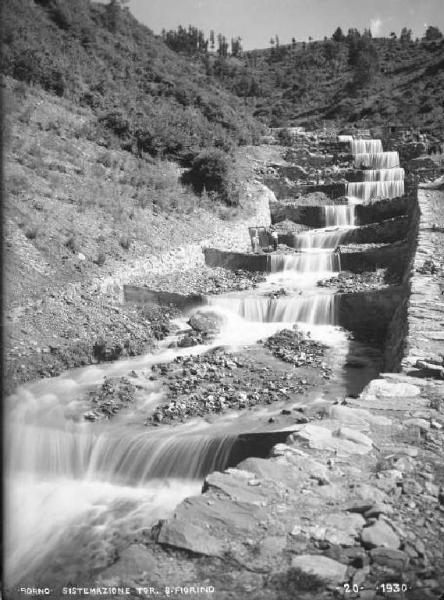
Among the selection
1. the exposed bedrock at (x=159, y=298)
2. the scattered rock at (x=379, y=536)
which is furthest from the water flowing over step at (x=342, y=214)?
the scattered rock at (x=379, y=536)

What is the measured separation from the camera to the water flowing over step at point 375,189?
23031 mm

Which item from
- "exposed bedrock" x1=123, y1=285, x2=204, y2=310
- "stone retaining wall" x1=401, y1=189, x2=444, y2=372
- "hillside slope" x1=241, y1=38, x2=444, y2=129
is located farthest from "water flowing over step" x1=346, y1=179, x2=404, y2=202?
"exposed bedrock" x1=123, y1=285, x2=204, y2=310

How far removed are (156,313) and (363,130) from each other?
2414 cm

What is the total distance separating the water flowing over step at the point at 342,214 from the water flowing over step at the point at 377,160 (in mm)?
6188

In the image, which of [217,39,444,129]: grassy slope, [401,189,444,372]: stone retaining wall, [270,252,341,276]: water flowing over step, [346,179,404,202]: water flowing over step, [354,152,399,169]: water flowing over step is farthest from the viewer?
[217,39,444,129]: grassy slope

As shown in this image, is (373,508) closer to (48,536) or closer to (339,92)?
(48,536)

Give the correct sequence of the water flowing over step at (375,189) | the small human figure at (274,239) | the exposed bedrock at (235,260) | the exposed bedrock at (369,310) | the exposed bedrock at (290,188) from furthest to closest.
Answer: the exposed bedrock at (290,188) < the water flowing over step at (375,189) < the small human figure at (274,239) < the exposed bedrock at (235,260) < the exposed bedrock at (369,310)

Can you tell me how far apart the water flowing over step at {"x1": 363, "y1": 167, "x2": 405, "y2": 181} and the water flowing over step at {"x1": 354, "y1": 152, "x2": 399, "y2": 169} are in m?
1.52

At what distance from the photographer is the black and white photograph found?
3500 mm

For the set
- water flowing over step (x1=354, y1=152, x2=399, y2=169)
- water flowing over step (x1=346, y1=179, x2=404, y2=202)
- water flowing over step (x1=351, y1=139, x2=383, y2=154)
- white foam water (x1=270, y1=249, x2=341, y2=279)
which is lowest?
white foam water (x1=270, y1=249, x2=341, y2=279)

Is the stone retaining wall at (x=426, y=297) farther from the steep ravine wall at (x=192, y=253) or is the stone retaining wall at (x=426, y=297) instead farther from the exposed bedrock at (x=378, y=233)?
the steep ravine wall at (x=192, y=253)

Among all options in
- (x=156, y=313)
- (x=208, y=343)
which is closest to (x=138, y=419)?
(x=208, y=343)

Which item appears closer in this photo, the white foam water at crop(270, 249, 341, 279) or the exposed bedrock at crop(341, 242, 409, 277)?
the exposed bedrock at crop(341, 242, 409, 277)

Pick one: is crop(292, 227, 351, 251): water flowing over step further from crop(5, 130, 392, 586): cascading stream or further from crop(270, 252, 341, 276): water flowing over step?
crop(5, 130, 392, 586): cascading stream
